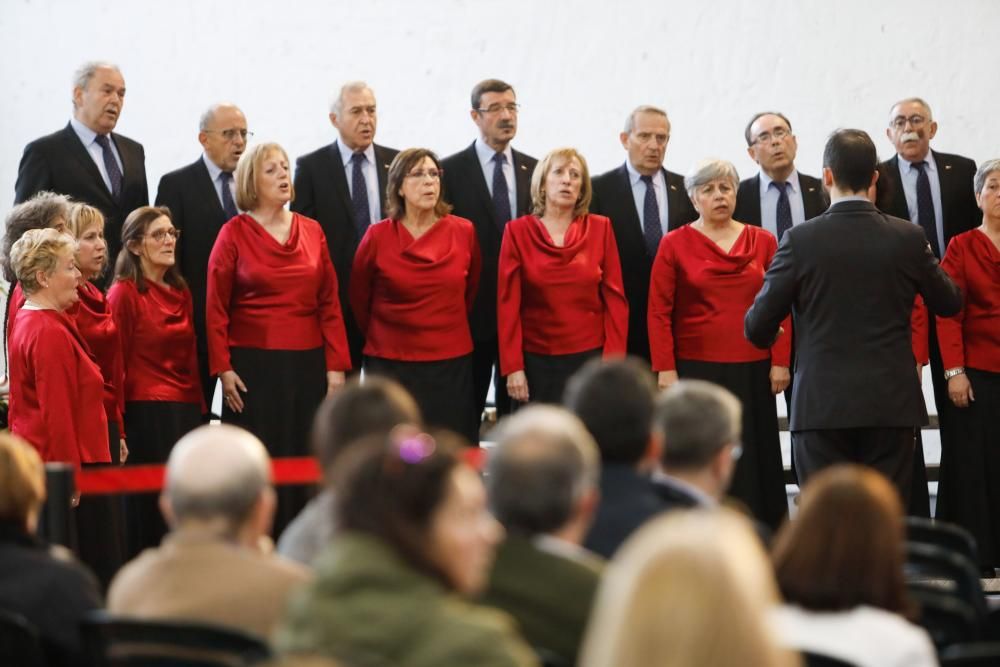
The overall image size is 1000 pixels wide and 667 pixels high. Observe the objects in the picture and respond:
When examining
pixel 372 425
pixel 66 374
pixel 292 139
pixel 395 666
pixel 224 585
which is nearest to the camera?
pixel 395 666

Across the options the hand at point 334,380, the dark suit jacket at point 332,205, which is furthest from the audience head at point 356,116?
the hand at point 334,380

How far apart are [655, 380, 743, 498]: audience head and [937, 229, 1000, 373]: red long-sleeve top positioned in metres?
3.40

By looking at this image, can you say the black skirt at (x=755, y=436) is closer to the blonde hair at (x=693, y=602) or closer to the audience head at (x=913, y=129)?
the audience head at (x=913, y=129)

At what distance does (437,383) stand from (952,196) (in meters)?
2.31

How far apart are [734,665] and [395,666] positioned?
64 cm

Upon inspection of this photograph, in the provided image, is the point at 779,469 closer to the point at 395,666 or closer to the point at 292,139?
the point at 292,139

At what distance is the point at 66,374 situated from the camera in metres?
5.35

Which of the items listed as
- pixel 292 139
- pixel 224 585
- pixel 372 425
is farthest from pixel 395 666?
pixel 292 139

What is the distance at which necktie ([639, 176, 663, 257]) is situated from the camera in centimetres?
686

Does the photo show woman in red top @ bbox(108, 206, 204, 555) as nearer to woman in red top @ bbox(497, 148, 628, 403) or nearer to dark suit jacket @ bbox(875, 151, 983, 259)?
woman in red top @ bbox(497, 148, 628, 403)

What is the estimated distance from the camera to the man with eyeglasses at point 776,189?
22.8 ft

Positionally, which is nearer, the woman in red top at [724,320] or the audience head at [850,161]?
the audience head at [850,161]

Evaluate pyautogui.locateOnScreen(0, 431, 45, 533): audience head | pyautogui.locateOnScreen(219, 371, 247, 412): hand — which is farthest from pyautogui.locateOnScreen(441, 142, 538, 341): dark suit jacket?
pyautogui.locateOnScreen(0, 431, 45, 533): audience head

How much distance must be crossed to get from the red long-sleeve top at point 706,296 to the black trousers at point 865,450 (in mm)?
980
